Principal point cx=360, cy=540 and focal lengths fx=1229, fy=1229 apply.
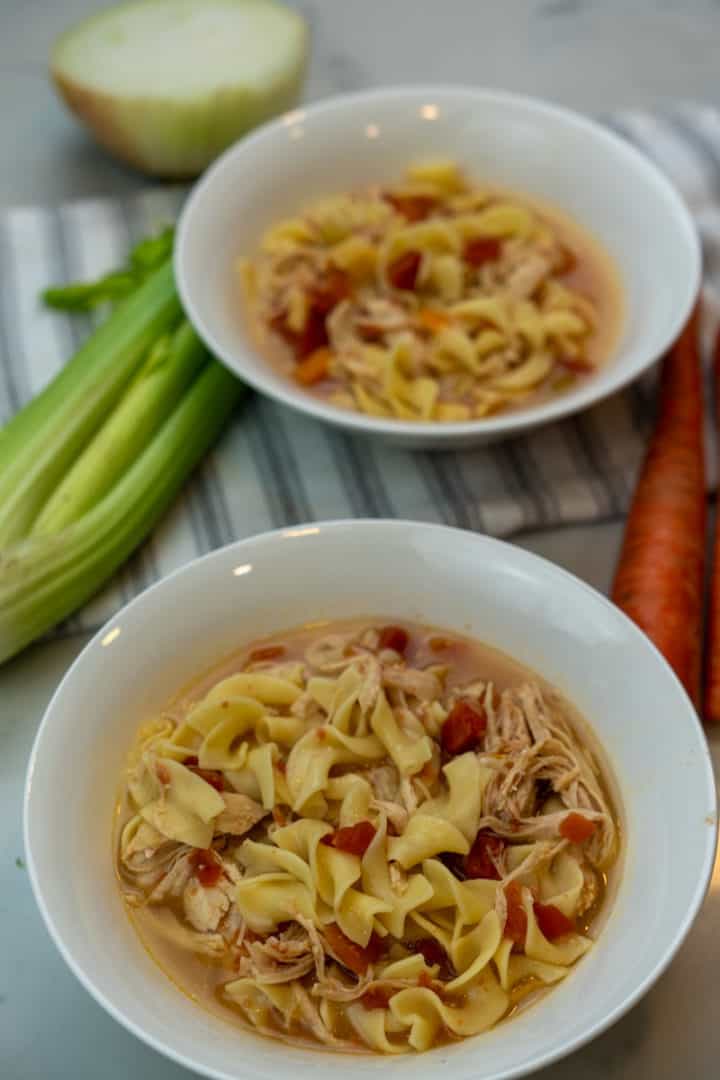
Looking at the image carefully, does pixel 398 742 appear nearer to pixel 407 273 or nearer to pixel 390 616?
pixel 390 616

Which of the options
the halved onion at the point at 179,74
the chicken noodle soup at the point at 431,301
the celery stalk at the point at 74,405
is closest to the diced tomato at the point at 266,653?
the celery stalk at the point at 74,405

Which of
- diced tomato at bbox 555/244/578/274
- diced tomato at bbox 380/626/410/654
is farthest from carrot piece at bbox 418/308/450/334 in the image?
diced tomato at bbox 380/626/410/654

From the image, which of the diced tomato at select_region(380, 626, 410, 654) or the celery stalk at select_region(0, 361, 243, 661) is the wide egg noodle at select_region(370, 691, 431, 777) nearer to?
the diced tomato at select_region(380, 626, 410, 654)

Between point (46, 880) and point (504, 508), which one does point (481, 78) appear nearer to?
point (504, 508)

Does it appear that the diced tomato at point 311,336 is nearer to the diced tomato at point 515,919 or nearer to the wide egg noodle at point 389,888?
the wide egg noodle at point 389,888

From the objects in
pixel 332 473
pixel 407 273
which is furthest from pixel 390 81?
pixel 332 473

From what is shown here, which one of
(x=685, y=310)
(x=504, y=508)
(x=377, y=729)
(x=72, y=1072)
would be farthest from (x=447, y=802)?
(x=685, y=310)
